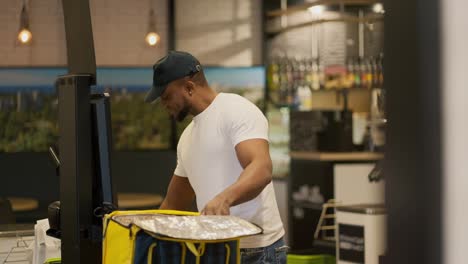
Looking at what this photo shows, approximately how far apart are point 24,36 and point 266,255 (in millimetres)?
8375

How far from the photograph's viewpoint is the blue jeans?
3.00 meters

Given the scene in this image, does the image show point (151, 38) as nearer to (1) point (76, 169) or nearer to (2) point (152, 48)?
(2) point (152, 48)

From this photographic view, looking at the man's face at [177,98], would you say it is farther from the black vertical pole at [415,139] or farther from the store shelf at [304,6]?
the store shelf at [304,6]

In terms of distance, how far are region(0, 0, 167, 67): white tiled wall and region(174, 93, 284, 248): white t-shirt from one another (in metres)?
8.09

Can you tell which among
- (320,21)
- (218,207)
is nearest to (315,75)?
(320,21)

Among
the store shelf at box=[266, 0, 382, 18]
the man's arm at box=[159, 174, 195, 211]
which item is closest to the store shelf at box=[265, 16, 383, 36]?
the store shelf at box=[266, 0, 382, 18]

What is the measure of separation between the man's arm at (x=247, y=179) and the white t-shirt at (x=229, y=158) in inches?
2.3

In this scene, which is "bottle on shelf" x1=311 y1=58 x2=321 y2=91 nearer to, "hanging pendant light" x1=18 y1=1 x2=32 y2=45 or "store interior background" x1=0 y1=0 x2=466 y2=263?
"store interior background" x1=0 y1=0 x2=466 y2=263

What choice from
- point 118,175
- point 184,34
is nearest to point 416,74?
point 118,175

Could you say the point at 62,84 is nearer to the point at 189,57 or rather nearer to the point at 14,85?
the point at 189,57

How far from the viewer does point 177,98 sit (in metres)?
3.24

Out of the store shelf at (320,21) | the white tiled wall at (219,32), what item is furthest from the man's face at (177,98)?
the store shelf at (320,21)

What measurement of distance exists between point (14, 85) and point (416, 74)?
10.6 metres

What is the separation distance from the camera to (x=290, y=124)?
10.6 meters
